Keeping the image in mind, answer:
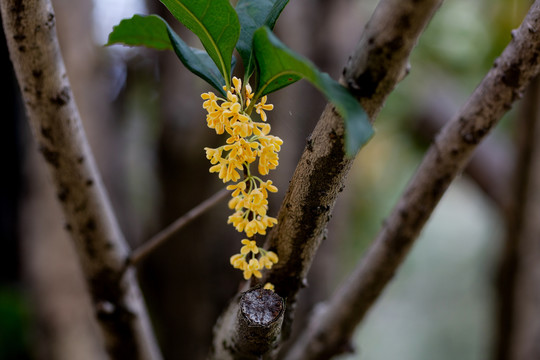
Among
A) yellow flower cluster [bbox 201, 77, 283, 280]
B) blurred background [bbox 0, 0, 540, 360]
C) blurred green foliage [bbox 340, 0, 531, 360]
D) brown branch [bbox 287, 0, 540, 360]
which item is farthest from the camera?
blurred green foliage [bbox 340, 0, 531, 360]

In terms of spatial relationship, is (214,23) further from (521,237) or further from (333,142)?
(521,237)

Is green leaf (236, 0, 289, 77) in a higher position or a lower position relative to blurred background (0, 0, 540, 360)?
higher

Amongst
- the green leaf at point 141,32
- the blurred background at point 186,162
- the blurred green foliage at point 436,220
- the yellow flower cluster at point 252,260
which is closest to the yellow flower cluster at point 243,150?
the yellow flower cluster at point 252,260

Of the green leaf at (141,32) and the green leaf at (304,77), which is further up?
the green leaf at (304,77)

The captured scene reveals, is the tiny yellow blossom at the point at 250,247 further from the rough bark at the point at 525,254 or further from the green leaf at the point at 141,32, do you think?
the rough bark at the point at 525,254

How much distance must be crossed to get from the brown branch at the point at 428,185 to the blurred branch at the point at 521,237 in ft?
2.65

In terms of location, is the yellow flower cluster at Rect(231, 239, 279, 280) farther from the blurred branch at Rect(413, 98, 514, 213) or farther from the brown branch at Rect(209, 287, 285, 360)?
the blurred branch at Rect(413, 98, 514, 213)

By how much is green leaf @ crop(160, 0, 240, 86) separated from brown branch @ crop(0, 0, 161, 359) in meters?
0.19

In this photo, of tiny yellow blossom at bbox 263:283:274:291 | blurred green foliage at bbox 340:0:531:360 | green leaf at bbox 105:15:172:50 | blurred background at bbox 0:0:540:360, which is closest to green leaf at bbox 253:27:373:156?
green leaf at bbox 105:15:172:50

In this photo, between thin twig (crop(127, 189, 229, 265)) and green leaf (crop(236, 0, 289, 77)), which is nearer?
green leaf (crop(236, 0, 289, 77))

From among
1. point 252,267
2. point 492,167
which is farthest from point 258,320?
point 492,167

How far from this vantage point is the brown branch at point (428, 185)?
608mm

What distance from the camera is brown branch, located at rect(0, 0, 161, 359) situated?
57 centimetres

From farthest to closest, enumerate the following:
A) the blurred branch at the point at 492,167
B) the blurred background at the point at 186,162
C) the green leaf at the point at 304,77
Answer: the blurred branch at the point at 492,167, the blurred background at the point at 186,162, the green leaf at the point at 304,77
